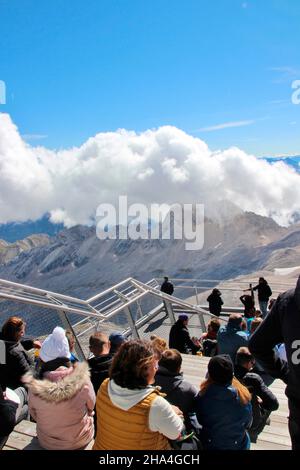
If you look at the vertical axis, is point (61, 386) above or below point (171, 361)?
below

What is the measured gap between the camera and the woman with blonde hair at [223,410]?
10.6ft

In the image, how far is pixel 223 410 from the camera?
3.24 meters

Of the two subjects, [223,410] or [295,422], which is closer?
[295,422]

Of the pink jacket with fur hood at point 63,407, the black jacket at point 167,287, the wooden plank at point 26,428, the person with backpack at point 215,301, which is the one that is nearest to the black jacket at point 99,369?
the pink jacket with fur hood at point 63,407

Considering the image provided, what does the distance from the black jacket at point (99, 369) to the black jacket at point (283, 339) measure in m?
1.69

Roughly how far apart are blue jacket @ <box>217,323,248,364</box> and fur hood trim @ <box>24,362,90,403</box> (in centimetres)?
295

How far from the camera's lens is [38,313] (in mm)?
5512

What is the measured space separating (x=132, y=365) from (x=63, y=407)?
2.94ft

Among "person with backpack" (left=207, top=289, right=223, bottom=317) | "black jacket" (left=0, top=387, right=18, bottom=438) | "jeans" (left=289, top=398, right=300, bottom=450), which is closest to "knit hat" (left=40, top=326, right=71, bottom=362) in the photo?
"black jacket" (left=0, top=387, right=18, bottom=438)

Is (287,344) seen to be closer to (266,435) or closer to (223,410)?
(223,410)

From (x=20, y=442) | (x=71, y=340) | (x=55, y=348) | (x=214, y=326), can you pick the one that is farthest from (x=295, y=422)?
(x=214, y=326)

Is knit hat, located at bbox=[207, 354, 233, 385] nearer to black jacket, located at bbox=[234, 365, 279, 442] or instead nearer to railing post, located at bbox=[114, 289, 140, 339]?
black jacket, located at bbox=[234, 365, 279, 442]

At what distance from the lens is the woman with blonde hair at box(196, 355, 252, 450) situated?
324 centimetres

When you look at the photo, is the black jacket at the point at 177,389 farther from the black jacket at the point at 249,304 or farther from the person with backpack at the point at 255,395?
the black jacket at the point at 249,304
